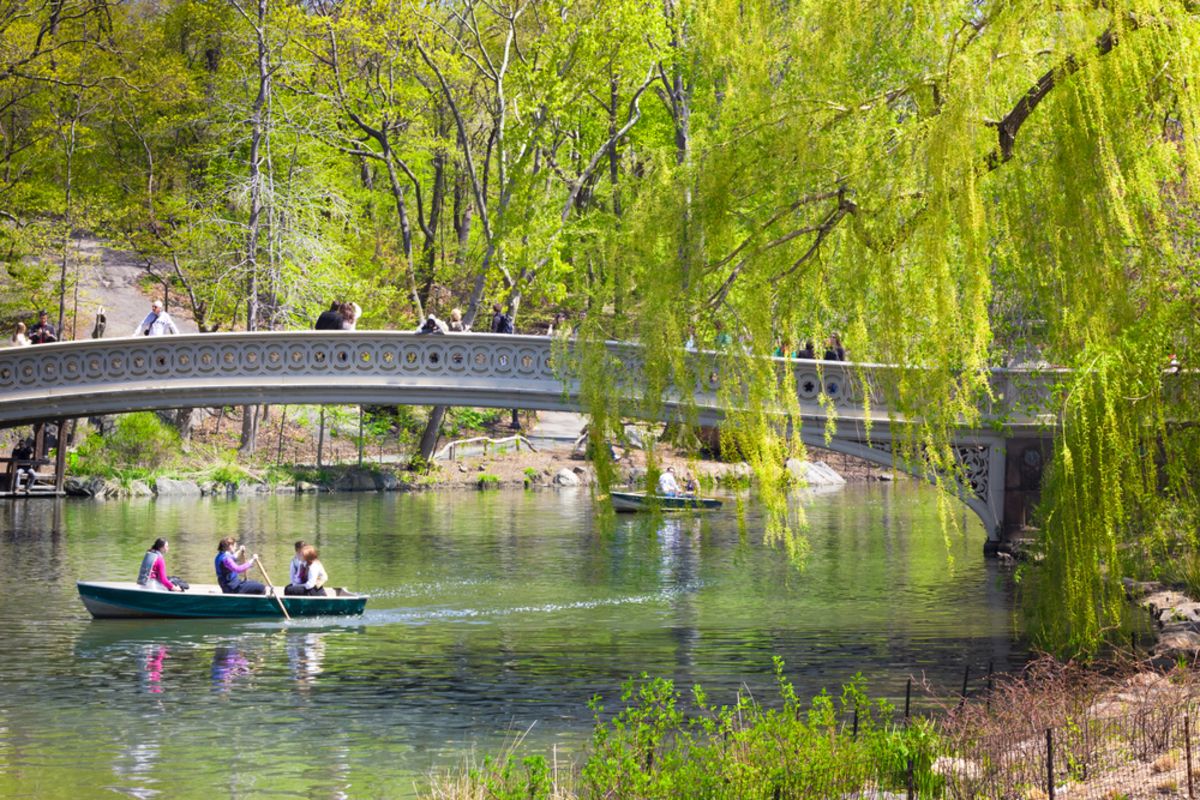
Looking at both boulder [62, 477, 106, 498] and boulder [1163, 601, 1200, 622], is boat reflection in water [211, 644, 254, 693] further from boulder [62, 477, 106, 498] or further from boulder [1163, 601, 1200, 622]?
boulder [62, 477, 106, 498]

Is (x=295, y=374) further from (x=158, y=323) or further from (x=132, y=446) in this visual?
(x=132, y=446)

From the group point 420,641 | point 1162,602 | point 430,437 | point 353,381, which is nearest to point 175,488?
point 430,437

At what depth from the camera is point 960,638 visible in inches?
818

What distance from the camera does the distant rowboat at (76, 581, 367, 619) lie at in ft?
73.7

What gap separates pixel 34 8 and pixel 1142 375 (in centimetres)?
4198

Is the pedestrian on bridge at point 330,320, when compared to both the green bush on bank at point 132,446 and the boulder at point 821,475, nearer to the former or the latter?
the green bush on bank at point 132,446

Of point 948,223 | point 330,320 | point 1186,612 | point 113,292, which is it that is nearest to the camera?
point 948,223

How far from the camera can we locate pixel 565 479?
160 ft

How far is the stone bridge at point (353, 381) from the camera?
25.7 metres

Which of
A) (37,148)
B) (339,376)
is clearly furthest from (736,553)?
(37,148)

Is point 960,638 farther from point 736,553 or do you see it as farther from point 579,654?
point 736,553

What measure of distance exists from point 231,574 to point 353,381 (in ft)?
15.4

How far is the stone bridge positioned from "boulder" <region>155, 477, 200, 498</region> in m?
14.9

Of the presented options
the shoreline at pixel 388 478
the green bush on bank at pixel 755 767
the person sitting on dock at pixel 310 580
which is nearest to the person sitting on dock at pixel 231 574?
the person sitting on dock at pixel 310 580
